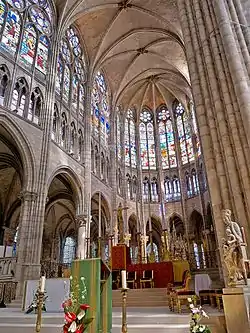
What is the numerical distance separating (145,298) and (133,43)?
19223 mm

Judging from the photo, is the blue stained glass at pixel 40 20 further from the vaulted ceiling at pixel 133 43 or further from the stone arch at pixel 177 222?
the stone arch at pixel 177 222

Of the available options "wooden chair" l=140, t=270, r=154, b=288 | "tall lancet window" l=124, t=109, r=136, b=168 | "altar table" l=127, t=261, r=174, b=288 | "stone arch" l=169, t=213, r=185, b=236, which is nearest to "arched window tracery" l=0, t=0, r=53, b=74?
"altar table" l=127, t=261, r=174, b=288

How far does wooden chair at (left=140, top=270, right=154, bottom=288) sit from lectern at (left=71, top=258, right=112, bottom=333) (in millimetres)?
8678

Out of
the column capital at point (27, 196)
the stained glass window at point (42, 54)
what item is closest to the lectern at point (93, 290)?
the column capital at point (27, 196)

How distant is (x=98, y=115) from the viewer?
21.7 m

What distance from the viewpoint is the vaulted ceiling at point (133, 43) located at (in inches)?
735

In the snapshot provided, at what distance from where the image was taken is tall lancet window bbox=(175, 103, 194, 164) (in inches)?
1022

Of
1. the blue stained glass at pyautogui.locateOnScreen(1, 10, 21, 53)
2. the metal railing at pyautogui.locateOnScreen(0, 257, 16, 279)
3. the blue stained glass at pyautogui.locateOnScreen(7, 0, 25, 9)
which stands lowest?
the metal railing at pyautogui.locateOnScreen(0, 257, 16, 279)

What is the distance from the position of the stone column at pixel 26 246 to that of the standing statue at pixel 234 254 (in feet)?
27.2

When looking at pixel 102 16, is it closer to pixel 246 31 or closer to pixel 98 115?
pixel 98 115

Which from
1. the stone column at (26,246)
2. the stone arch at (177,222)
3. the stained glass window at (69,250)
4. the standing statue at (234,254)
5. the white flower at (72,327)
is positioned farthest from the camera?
the stone arch at (177,222)

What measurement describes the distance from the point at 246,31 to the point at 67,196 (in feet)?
50.5

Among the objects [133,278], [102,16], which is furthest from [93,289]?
[102,16]

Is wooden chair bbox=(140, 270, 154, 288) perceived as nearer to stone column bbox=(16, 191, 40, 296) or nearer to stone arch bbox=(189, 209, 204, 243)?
stone column bbox=(16, 191, 40, 296)
